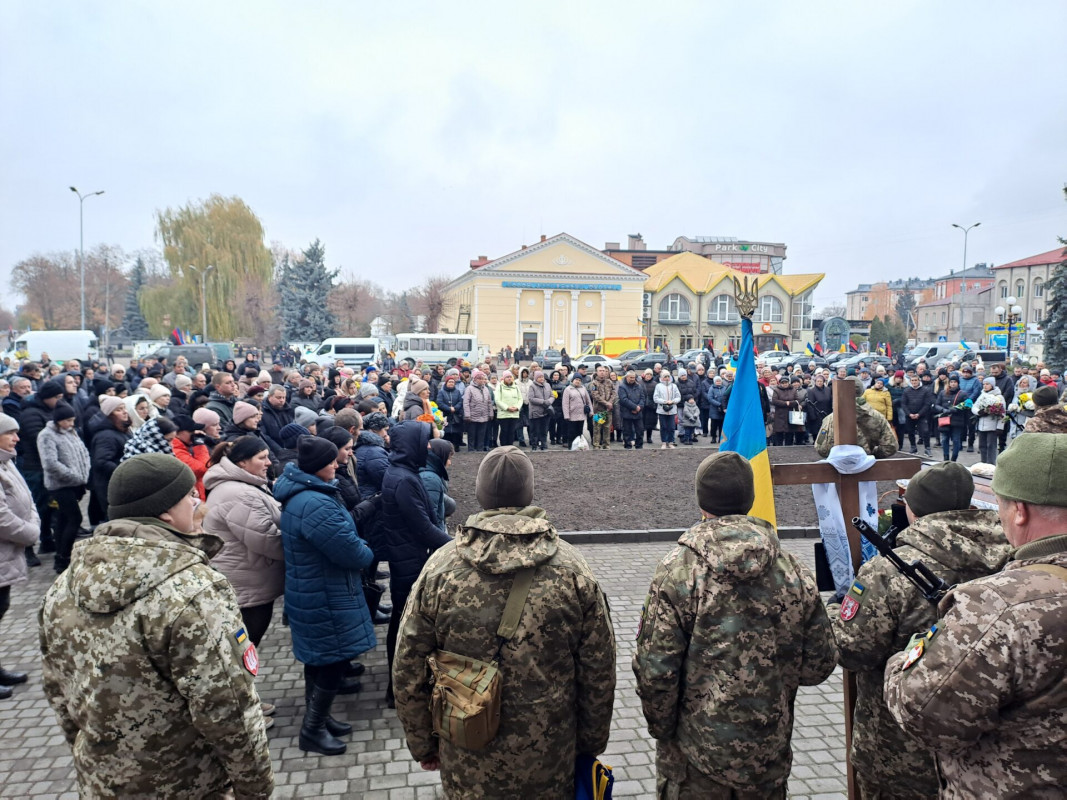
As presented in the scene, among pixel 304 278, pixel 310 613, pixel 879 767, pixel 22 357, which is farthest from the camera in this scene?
pixel 304 278

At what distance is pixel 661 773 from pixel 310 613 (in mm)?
2287

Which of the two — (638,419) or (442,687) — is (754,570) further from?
(638,419)


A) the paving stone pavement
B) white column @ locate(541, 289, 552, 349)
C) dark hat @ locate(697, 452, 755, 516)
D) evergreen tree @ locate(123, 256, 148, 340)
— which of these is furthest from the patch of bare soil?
evergreen tree @ locate(123, 256, 148, 340)

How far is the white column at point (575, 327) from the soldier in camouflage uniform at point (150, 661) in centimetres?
5622

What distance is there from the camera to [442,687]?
8.67ft

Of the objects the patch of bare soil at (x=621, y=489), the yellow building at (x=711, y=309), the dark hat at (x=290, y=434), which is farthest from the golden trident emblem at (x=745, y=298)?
the yellow building at (x=711, y=309)

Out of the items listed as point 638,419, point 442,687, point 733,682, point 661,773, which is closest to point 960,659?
point 733,682

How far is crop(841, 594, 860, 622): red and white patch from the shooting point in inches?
111

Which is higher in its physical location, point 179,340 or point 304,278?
point 304,278

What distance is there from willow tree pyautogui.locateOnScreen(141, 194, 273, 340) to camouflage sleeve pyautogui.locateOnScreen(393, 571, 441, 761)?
190 ft

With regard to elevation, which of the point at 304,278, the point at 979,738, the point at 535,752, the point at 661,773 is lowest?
the point at 661,773

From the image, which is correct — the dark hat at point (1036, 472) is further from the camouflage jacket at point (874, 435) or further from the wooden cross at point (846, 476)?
the camouflage jacket at point (874, 435)

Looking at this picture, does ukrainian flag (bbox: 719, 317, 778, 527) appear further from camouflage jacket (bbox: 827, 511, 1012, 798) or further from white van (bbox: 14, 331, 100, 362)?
white van (bbox: 14, 331, 100, 362)

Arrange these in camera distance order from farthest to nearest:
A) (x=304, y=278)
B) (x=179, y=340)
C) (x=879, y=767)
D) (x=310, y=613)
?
(x=304, y=278)
(x=179, y=340)
(x=310, y=613)
(x=879, y=767)
